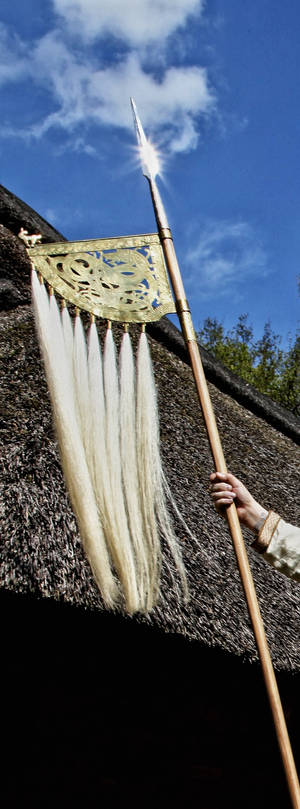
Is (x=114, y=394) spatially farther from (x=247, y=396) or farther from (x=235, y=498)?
(x=247, y=396)

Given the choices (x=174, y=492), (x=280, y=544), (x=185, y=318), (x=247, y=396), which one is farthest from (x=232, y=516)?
(x=247, y=396)

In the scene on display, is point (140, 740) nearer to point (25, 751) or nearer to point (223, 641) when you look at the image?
point (25, 751)

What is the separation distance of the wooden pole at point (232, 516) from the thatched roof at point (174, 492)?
43.2 inches

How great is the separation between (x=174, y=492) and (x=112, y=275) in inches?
57.2

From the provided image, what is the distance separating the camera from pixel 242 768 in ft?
10.4

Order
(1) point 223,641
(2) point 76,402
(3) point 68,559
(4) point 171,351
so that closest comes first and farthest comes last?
(2) point 76,402 < (3) point 68,559 < (1) point 223,641 < (4) point 171,351

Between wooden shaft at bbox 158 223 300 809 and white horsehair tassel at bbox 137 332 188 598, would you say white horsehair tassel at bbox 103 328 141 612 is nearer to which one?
white horsehair tassel at bbox 137 332 188 598

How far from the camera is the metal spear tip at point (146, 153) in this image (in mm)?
1595

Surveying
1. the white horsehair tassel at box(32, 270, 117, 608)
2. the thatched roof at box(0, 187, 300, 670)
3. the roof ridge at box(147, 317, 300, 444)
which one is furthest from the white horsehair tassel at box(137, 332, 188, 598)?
the roof ridge at box(147, 317, 300, 444)

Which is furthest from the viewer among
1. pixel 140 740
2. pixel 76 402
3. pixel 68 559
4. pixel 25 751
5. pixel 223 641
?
pixel 140 740

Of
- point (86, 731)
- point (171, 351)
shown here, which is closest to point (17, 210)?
point (171, 351)

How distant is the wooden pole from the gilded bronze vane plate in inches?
1.5

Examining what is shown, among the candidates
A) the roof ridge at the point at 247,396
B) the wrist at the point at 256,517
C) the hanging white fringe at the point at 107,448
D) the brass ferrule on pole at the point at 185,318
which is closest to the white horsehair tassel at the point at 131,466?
the hanging white fringe at the point at 107,448

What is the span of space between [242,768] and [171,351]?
2.28 meters
